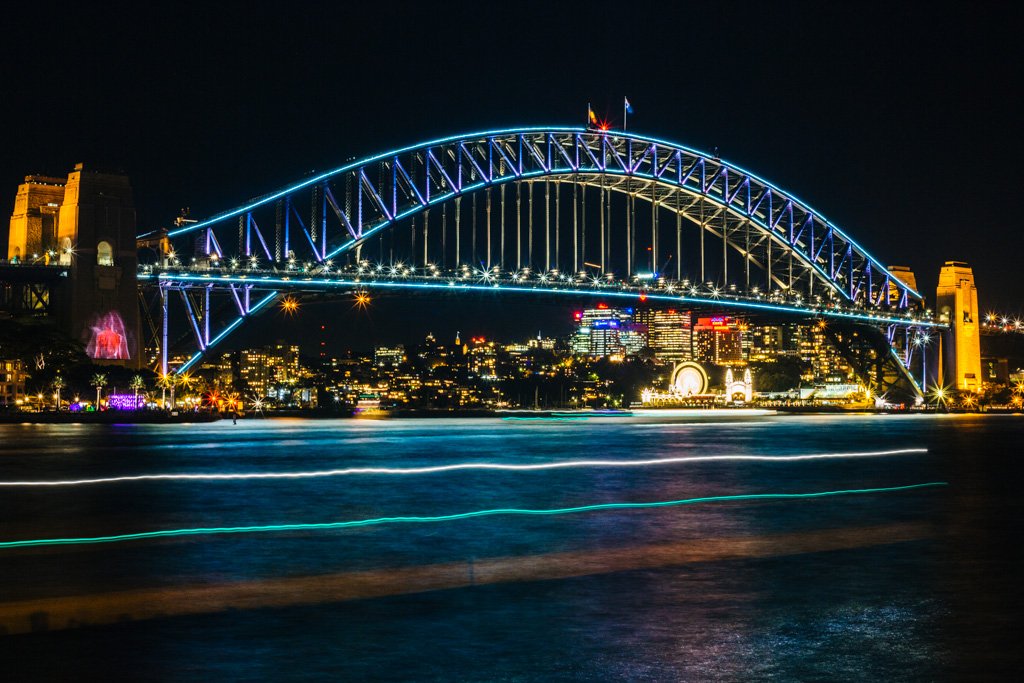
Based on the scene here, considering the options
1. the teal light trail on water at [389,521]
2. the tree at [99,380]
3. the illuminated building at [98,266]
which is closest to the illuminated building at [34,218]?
the illuminated building at [98,266]

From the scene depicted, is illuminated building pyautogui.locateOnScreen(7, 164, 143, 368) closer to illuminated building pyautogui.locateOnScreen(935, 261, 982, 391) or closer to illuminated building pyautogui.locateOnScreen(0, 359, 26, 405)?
illuminated building pyautogui.locateOnScreen(0, 359, 26, 405)

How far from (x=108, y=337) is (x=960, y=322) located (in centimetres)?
7257

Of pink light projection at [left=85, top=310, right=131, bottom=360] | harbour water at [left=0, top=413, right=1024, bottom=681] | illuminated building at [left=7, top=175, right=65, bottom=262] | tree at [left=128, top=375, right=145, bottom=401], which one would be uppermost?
illuminated building at [left=7, top=175, right=65, bottom=262]

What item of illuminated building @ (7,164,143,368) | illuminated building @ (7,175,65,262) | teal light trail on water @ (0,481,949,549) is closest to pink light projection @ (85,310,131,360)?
illuminated building @ (7,164,143,368)

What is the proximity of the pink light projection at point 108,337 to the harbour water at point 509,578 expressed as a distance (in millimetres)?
33437

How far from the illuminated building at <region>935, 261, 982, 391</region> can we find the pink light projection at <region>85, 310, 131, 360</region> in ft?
232

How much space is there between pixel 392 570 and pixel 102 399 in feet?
159

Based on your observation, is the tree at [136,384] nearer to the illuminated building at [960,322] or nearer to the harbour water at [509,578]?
the harbour water at [509,578]

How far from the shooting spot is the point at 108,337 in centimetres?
5528

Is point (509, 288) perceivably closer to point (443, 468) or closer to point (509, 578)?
point (443, 468)

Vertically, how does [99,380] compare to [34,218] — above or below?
below

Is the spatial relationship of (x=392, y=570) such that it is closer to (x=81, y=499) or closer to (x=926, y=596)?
(x=926, y=596)

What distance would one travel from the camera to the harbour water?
313 inches

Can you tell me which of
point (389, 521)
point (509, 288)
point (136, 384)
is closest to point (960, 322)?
point (509, 288)
